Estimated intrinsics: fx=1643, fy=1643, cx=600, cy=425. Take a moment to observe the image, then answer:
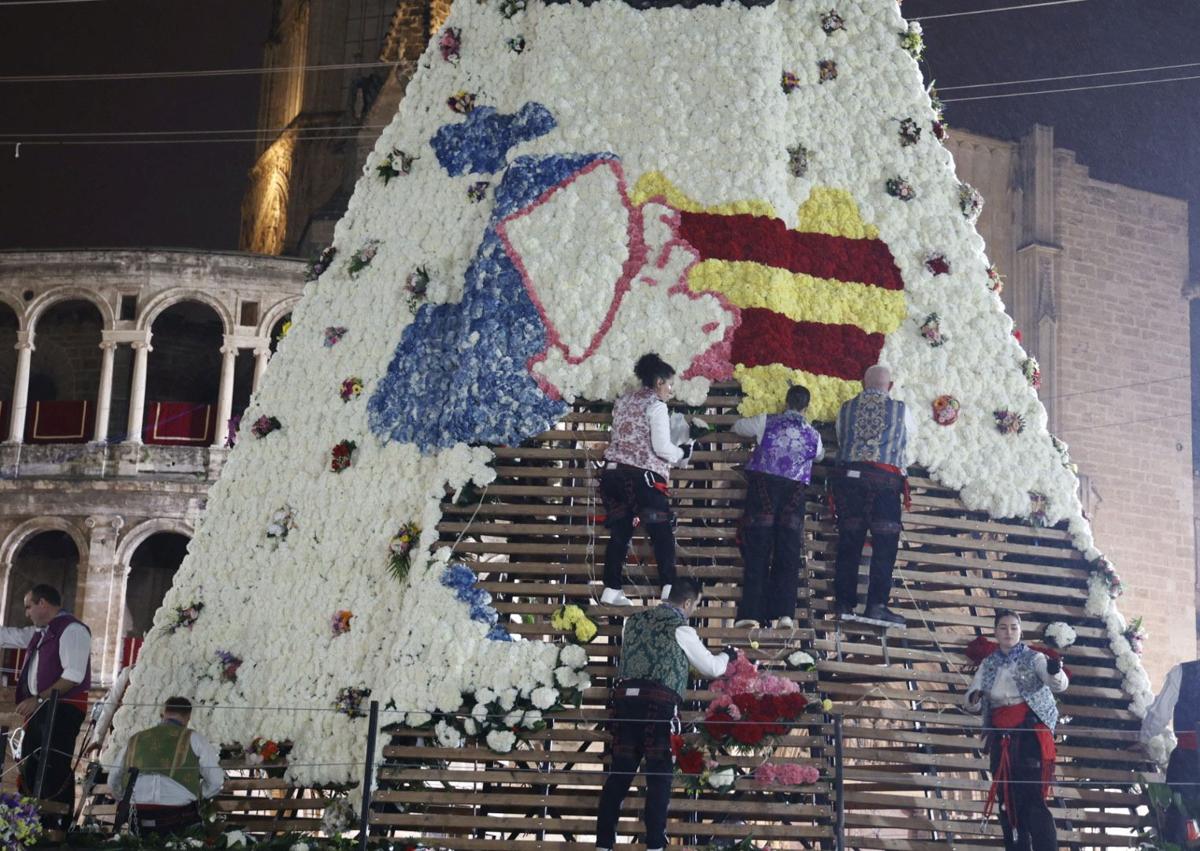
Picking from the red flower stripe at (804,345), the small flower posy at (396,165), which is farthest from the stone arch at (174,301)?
the red flower stripe at (804,345)

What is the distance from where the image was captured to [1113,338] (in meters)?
27.3

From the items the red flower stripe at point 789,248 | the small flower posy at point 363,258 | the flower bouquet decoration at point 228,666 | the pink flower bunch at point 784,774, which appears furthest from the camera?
the small flower posy at point 363,258

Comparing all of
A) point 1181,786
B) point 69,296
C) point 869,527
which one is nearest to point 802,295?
point 869,527

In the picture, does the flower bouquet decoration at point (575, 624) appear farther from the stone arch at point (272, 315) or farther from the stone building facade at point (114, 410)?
the stone arch at point (272, 315)

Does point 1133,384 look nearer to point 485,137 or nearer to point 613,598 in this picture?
point 485,137

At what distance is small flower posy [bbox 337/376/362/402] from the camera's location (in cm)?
1213

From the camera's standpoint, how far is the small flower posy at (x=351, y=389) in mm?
12133

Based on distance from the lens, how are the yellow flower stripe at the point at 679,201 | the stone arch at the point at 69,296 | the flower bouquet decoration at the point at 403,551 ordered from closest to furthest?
the flower bouquet decoration at the point at 403,551 → the yellow flower stripe at the point at 679,201 → the stone arch at the point at 69,296

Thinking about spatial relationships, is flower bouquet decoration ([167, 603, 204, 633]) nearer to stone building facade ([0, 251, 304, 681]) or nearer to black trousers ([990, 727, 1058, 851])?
black trousers ([990, 727, 1058, 851])

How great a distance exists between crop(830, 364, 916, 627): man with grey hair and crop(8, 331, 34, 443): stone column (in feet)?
55.2

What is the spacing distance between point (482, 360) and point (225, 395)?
13471 mm

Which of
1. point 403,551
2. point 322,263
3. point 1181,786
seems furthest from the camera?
point 322,263

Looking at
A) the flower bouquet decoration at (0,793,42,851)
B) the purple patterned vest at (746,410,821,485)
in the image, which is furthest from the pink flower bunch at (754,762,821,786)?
the flower bouquet decoration at (0,793,42,851)

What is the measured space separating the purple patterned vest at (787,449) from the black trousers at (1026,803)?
83.4 inches
